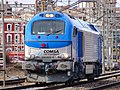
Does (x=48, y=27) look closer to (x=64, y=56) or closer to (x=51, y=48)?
(x=51, y=48)

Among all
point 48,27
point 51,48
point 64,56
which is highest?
point 48,27

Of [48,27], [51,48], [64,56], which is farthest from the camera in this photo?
[48,27]

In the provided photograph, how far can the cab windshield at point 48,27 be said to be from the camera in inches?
822

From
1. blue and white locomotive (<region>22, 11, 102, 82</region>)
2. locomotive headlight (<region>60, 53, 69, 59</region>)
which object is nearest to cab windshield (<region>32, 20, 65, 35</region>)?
blue and white locomotive (<region>22, 11, 102, 82</region>)

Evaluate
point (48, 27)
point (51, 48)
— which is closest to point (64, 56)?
point (51, 48)

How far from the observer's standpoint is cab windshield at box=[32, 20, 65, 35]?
20.9 meters

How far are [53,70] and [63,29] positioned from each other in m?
2.12

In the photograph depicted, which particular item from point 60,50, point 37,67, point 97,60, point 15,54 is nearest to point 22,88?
point 37,67

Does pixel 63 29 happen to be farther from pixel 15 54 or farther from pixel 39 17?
pixel 15 54

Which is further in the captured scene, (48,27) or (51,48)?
(48,27)

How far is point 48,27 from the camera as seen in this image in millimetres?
20875

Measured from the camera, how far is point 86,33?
2389 cm

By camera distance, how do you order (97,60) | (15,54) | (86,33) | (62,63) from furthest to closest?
1. (15,54)
2. (97,60)
3. (86,33)
4. (62,63)

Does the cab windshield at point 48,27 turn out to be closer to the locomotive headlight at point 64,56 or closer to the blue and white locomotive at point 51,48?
the blue and white locomotive at point 51,48
